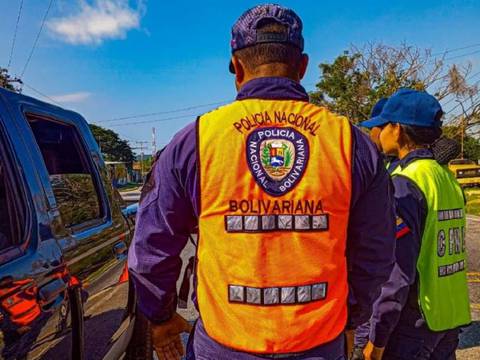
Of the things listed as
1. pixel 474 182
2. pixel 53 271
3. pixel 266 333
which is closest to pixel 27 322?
pixel 53 271

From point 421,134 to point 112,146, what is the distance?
252ft

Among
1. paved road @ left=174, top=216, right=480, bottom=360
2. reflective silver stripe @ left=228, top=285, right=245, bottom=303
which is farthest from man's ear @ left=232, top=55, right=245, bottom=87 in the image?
paved road @ left=174, top=216, right=480, bottom=360

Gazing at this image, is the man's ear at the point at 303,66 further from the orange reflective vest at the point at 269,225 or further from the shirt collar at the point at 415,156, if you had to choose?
the shirt collar at the point at 415,156

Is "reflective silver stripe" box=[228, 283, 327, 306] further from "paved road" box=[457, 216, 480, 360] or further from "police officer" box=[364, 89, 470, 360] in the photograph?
"paved road" box=[457, 216, 480, 360]

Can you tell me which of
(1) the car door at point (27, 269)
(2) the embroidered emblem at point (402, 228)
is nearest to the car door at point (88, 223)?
(1) the car door at point (27, 269)

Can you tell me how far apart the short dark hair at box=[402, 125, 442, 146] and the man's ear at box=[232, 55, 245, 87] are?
3.29ft

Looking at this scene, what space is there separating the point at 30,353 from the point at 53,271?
0.38 m

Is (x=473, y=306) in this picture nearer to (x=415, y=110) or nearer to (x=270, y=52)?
(x=415, y=110)

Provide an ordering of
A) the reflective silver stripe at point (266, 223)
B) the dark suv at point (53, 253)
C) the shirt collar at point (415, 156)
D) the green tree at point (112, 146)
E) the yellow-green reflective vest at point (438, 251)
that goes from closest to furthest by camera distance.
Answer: the reflective silver stripe at point (266, 223)
the dark suv at point (53, 253)
the yellow-green reflective vest at point (438, 251)
the shirt collar at point (415, 156)
the green tree at point (112, 146)

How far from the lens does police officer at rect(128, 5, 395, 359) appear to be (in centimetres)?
130

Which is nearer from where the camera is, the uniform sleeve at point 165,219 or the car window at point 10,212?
the uniform sleeve at point 165,219

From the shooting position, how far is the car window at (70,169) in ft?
8.10

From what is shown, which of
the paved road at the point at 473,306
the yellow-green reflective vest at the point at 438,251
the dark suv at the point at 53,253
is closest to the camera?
the dark suv at the point at 53,253

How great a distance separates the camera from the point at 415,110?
2070 mm
